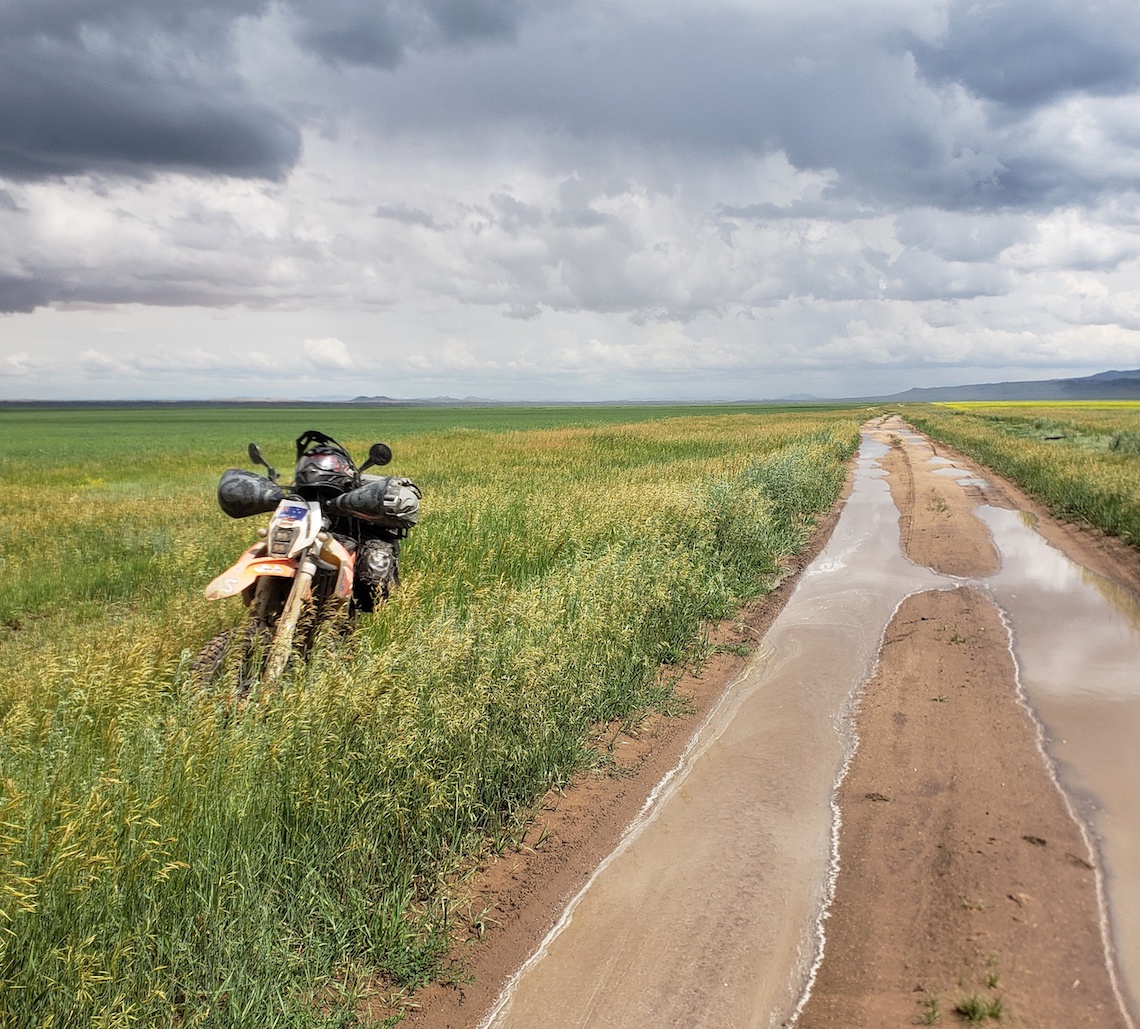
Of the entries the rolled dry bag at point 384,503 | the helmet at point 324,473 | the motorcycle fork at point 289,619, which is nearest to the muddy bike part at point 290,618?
the motorcycle fork at point 289,619

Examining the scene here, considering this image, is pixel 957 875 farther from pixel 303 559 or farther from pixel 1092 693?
pixel 303 559

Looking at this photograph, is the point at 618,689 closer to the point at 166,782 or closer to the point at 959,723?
the point at 959,723

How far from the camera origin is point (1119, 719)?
5.85 meters

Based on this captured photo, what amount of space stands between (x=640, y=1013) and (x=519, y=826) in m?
1.36

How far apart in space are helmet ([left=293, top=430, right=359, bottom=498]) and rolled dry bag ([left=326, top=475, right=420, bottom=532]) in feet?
0.85

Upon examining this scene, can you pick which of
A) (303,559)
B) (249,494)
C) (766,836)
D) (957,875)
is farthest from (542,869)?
(249,494)

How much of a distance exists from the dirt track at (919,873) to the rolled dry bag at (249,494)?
2790 millimetres

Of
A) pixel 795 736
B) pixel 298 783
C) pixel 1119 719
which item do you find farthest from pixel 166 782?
pixel 1119 719

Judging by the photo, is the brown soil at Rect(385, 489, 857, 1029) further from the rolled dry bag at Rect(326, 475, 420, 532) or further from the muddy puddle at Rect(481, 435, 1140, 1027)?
the rolled dry bag at Rect(326, 475, 420, 532)

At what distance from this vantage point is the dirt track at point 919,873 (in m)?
3.10

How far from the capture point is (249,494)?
5.34m

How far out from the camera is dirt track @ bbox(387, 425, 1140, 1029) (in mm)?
3104

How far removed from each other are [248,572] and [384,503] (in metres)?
1.05

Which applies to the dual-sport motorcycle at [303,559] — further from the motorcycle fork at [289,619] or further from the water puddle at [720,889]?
the water puddle at [720,889]
